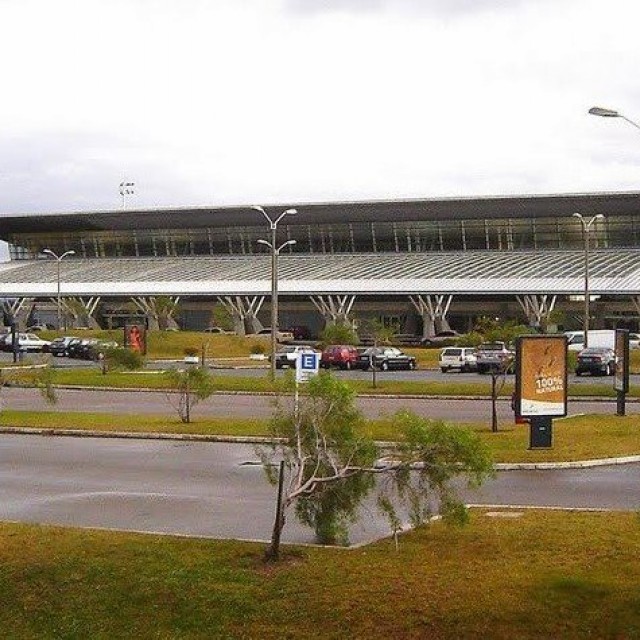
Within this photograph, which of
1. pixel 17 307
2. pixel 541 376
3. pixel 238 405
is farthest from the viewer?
pixel 17 307

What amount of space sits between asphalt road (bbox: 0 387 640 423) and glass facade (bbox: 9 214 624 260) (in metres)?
51.9

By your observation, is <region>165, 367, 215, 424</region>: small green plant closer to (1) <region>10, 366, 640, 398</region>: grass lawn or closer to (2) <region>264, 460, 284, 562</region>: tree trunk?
(1) <region>10, 366, 640, 398</region>: grass lawn

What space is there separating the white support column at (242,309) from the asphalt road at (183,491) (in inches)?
2085

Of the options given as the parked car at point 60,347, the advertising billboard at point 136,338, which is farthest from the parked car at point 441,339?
the parked car at point 60,347

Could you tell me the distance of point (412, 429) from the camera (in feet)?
43.3

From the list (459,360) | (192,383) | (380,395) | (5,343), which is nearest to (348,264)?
(5,343)

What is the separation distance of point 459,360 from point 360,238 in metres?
42.7

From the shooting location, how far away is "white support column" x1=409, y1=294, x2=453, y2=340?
236ft

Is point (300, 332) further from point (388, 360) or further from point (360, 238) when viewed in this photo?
point (388, 360)

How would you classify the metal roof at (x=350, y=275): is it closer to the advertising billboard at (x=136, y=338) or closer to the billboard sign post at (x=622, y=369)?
the advertising billboard at (x=136, y=338)

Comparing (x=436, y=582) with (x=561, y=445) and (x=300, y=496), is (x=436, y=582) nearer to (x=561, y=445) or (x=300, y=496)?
(x=300, y=496)

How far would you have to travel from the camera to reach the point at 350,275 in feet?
260

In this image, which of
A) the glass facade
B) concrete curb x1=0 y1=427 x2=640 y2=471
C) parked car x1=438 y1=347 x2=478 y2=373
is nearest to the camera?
concrete curb x1=0 y1=427 x2=640 y2=471

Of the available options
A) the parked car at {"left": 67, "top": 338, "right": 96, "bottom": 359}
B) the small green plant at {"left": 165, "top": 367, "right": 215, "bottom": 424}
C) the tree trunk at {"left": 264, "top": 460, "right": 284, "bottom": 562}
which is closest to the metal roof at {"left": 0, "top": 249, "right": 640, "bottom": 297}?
the parked car at {"left": 67, "top": 338, "right": 96, "bottom": 359}
